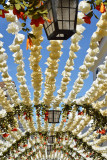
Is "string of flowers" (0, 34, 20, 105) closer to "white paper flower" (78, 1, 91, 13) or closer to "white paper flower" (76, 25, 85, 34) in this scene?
"white paper flower" (76, 25, 85, 34)

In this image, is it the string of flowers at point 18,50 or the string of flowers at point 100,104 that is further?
the string of flowers at point 100,104

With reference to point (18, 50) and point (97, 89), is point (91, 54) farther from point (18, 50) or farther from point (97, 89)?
point (97, 89)

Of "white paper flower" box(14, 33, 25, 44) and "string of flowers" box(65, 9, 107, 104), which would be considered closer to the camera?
"white paper flower" box(14, 33, 25, 44)

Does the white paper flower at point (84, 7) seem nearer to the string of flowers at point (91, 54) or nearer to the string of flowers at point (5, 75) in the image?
the string of flowers at point (91, 54)

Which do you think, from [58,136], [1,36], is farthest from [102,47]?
[1,36]

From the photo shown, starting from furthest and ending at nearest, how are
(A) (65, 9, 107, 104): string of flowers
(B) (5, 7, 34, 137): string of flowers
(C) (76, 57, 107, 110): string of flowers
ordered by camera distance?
(C) (76, 57, 107, 110): string of flowers → (A) (65, 9, 107, 104): string of flowers → (B) (5, 7, 34, 137): string of flowers

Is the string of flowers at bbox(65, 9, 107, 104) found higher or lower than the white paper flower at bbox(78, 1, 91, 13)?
lower

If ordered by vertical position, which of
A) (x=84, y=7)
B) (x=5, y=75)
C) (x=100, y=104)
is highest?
(x=84, y=7)

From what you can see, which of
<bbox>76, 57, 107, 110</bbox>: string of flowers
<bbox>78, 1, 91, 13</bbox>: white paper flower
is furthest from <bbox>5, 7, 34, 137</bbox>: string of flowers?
<bbox>76, 57, 107, 110</bbox>: string of flowers

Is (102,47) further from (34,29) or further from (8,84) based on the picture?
(34,29)

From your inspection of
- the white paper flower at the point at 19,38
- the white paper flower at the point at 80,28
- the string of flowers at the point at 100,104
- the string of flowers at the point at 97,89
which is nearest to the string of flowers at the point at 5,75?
the white paper flower at the point at 19,38

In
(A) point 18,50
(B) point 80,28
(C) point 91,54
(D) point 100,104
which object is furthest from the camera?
(D) point 100,104

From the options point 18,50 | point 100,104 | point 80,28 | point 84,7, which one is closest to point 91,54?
point 80,28

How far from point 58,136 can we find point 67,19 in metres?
14.0
